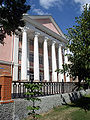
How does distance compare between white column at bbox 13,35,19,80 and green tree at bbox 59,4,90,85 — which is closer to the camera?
green tree at bbox 59,4,90,85

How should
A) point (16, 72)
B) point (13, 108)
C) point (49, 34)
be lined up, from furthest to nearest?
1. point (49, 34)
2. point (16, 72)
3. point (13, 108)

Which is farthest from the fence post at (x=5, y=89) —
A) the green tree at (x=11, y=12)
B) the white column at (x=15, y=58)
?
the white column at (x=15, y=58)

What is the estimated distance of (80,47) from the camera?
7.27m

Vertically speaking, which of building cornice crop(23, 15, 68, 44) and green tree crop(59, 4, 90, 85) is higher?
building cornice crop(23, 15, 68, 44)

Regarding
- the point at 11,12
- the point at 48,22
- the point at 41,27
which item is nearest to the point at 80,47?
the point at 11,12

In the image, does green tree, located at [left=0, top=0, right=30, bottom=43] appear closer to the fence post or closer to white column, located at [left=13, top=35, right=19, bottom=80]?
the fence post

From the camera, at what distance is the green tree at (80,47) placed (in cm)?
693

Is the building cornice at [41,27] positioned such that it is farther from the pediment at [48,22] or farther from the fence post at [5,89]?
the fence post at [5,89]

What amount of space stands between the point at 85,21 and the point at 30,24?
1127cm

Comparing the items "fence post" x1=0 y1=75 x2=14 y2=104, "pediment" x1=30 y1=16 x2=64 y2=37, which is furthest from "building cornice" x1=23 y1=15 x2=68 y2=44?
"fence post" x1=0 y1=75 x2=14 y2=104

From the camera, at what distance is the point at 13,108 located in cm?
512

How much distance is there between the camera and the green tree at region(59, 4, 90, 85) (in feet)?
22.7

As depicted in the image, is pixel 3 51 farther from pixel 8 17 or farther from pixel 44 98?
pixel 44 98

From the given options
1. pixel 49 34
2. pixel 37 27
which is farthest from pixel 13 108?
pixel 49 34
